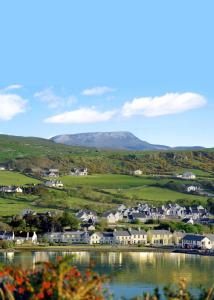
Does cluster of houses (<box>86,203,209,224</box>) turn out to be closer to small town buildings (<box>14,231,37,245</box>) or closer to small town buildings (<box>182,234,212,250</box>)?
small town buildings (<box>14,231,37,245</box>)

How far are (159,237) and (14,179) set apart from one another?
130 feet

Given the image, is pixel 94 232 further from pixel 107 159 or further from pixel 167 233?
pixel 107 159

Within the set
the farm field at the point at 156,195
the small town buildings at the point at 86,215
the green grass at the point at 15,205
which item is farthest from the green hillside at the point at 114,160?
the small town buildings at the point at 86,215

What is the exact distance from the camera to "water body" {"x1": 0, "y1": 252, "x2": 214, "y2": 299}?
131 feet

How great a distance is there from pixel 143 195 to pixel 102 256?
146ft

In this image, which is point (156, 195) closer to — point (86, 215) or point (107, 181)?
point (107, 181)

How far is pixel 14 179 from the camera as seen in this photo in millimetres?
113062

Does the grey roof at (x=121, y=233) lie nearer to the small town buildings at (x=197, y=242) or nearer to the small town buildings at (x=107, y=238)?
the small town buildings at (x=107, y=238)

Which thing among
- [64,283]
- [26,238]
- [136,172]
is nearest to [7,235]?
[26,238]

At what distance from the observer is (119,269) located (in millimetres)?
49312

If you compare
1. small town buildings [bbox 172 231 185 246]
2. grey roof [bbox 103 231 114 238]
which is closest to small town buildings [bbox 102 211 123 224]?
grey roof [bbox 103 231 114 238]

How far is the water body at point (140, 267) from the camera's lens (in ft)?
131

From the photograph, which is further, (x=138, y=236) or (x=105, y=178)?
(x=105, y=178)

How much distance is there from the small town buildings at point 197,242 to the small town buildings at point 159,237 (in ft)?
8.27
